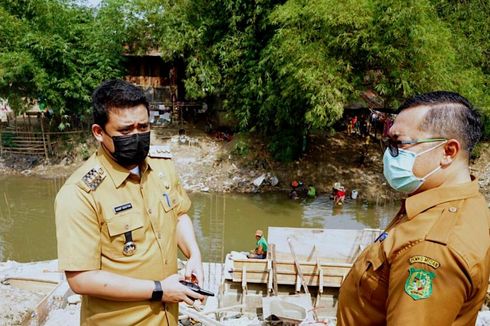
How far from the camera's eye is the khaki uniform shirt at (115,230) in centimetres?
158

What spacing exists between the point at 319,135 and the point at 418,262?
14.5m

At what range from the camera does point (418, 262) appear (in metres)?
1.19

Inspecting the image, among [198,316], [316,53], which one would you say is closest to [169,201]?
[198,316]

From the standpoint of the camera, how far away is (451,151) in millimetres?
1394

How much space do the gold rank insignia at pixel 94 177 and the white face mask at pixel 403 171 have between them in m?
1.29

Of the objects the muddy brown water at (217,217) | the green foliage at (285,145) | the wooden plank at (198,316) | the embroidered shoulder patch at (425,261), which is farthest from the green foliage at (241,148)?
the embroidered shoulder patch at (425,261)

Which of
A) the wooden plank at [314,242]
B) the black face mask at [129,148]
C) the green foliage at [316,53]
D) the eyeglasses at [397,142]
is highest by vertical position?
the green foliage at [316,53]

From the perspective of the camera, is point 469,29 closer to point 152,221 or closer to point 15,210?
point 152,221

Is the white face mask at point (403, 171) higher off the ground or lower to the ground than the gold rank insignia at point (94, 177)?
higher

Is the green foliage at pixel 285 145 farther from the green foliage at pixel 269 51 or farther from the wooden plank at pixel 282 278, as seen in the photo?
the wooden plank at pixel 282 278

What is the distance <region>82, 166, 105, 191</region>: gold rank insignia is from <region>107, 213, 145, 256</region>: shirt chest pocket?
17 centimetres

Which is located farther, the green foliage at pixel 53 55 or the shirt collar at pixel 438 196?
the green foliage at pixel 53 55

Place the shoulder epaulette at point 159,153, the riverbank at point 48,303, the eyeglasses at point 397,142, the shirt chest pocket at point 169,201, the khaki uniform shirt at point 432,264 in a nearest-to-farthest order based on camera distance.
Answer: the khaki uniform shirt at point 432,264, the eyeglasses at point 397,142, the shirt chest pocket at point 169,201, the shoulder epaulette at point 159,153, the riverbank at point 48,303

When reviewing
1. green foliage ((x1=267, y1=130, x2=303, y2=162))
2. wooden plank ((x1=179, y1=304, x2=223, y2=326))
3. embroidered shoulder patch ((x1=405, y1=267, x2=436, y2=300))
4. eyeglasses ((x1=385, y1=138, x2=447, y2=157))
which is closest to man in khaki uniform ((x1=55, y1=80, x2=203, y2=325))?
embroidered shoulder patch ((x1=405, y1=267, x2=436, y2=300))
